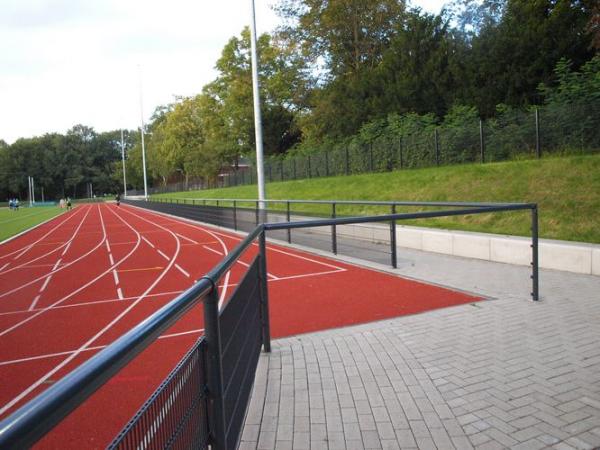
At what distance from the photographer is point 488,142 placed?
57.3 feet

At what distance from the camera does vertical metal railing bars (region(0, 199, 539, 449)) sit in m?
1.00

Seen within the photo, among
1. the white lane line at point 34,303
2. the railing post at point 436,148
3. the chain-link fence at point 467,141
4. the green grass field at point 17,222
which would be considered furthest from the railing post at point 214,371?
the green grass field at point 17,222

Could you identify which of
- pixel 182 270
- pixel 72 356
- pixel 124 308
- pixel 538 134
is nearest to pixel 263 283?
pixel 72 356

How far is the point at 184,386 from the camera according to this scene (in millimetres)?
1981

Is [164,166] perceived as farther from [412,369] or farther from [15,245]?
[412,369]

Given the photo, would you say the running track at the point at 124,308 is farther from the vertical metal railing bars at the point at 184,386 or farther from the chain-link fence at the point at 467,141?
the chain-link fence at the point at 467,141

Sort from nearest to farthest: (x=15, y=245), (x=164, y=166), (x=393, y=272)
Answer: (x=393, y=272) < (x=15, y=245) < (x=164, y=166)

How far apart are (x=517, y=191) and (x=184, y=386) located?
41.1 ft

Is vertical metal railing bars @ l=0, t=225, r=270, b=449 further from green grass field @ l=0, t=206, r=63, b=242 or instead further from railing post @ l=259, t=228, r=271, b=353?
green grass field @ l=0, t=206, r=63, b=242

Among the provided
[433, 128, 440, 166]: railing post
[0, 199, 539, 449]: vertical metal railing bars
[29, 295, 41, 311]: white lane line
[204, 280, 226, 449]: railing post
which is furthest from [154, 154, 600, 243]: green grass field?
[29, 295, 41, 311]: white lane line

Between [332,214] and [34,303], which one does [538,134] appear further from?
[34,303]

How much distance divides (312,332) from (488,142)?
564 inches

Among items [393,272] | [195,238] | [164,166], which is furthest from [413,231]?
[164,166]

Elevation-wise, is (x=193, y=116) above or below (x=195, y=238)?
above
